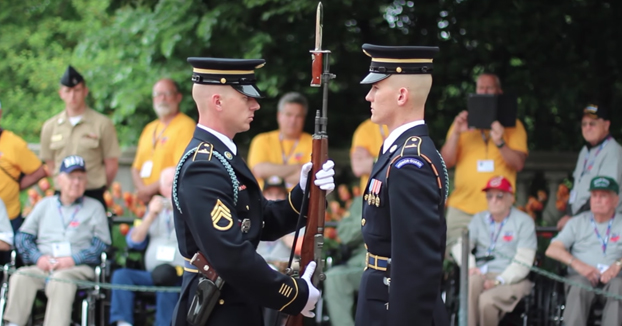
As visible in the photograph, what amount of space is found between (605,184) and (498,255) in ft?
2.99

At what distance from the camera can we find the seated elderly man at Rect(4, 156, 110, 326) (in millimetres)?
7059

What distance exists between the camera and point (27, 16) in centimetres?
1279

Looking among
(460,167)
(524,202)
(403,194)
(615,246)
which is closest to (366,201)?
(403,194)

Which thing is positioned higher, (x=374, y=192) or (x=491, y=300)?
(x=374, y=192)

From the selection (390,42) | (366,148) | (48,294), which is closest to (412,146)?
(366,148)

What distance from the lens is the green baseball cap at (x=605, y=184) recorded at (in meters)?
6.83

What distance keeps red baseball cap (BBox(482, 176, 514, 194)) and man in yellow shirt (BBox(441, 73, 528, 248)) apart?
0.45 metres

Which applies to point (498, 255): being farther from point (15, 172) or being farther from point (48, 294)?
point (15, 172)

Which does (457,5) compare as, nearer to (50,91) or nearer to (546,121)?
(546,121)

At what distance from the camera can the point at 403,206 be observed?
387 centimetres

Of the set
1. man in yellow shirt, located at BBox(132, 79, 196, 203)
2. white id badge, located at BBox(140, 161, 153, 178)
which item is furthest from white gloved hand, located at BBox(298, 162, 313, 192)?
white id badge, located at BBox(140, 161, 153, 178)

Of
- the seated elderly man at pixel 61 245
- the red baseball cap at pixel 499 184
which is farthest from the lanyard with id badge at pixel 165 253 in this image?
the red baseball cap at pixel 499 184

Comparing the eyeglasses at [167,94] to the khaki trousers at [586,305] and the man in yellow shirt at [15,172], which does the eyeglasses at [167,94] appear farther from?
the khaki trousers at [586,305]

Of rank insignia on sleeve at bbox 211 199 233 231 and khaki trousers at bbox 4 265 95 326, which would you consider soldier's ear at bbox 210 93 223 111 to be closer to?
rank insignia on sleeve at bbox 211 199 233 231
